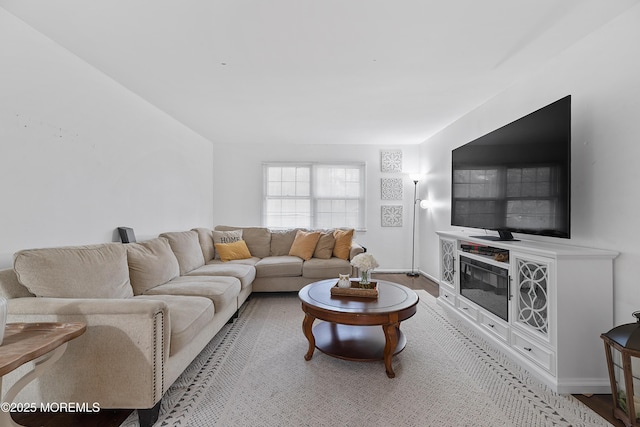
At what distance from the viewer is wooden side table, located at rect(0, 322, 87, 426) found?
1.14 meters

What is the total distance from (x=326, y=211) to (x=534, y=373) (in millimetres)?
3984

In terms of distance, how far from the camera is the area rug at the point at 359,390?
1.69m

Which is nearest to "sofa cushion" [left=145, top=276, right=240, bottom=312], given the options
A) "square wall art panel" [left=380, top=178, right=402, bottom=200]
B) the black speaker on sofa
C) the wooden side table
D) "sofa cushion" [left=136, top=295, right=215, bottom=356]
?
"sofa cushion" [left=136, top=295, right=215, bottom=356]

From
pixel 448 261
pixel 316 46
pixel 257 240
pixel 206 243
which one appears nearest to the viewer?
pixel 316 46

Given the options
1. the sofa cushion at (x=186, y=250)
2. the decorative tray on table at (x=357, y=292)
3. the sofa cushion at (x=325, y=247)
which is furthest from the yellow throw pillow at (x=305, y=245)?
the decorative tray on table at (x=357, y=292)

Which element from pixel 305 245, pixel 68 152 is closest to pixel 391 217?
pixel 305 245

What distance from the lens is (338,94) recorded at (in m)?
3.24

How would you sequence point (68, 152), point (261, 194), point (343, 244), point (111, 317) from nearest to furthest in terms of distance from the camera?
point (111, 317)
point (68, 152)
point (343, 244)
point (261, 194)

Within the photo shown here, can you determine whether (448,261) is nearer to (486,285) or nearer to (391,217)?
(486,285)

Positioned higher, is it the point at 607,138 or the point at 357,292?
the point at 607,138

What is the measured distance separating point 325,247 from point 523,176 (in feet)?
8.60

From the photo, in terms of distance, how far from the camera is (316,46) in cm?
229

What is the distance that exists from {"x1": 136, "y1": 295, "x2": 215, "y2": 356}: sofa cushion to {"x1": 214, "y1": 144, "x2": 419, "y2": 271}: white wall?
3.32m

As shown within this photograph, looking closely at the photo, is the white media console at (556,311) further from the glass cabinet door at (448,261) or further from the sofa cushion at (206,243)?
the sofa cushion at (206,243)
